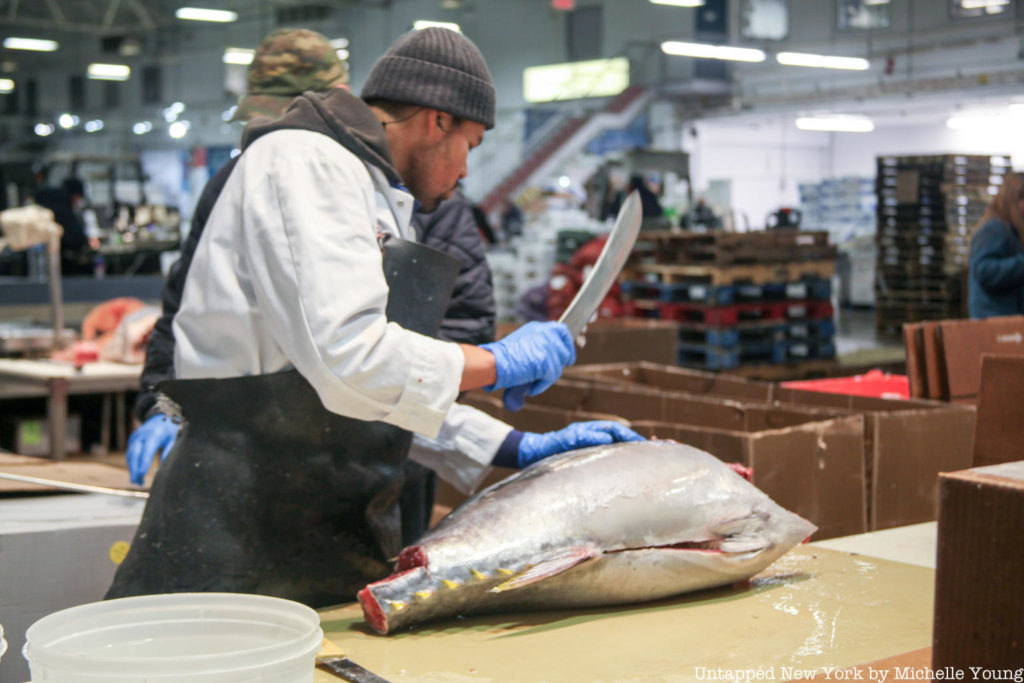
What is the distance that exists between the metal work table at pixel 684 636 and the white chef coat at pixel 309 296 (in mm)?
343

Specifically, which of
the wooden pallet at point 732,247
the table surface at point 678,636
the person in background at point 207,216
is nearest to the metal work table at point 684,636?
the table surface at point 678,636

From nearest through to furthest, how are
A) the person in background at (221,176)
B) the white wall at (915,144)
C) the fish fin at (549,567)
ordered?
the fish fin at (549,567), the person in background at (221,176), the white wall at (915,144)

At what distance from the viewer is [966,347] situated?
4.02 metres

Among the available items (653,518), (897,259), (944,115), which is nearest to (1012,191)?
(653,518)

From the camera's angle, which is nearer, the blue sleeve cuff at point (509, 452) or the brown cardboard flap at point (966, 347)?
the blue sleeve cuff at point (509, 452)

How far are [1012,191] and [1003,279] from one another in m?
0.46

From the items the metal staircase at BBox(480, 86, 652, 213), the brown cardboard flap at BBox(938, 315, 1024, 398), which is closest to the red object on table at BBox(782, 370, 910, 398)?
the brown cardboard flap at BBox(938, 315, 1024, 398)

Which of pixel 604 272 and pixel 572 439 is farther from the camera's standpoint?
pixel 572 439

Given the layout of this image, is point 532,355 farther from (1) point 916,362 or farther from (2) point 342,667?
(1) point 916,362

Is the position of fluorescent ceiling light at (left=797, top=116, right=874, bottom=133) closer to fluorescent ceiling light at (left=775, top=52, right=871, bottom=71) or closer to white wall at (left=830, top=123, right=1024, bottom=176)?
white wall at (left=830, top=123, right=1024, bottom=176)

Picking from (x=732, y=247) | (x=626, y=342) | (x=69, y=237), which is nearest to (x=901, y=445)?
(x=626, y=342)

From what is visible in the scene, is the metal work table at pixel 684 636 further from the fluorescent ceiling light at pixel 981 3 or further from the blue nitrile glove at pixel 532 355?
the fluorescent ceiling light at pixel 981 3

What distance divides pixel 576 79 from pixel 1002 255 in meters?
20.9

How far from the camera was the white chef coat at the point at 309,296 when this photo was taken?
1.68 meters
